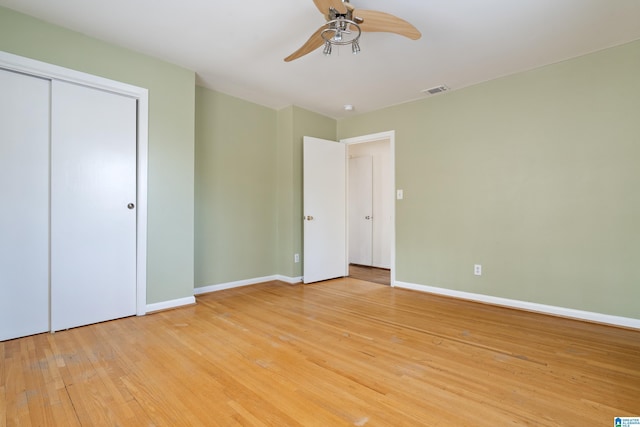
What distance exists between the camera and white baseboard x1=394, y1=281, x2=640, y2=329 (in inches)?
107

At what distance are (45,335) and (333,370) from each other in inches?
91.7

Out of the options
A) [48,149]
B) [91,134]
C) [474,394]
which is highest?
[91,134]

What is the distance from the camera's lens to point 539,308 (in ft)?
10.3

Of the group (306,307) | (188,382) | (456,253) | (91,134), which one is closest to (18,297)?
(91,134)

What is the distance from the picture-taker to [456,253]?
3705 millimetres

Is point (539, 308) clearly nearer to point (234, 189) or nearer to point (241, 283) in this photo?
point (241, 283)

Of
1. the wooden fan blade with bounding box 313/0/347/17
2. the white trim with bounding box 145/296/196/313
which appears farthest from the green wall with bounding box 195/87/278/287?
the wooden fan blade with bounding box 313/0/347/17

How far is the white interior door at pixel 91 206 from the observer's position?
2.57 meters

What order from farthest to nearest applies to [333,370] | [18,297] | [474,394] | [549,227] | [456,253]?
1. [456,253]
2. [549,227]
3. [18,297]
4. [333,370]
5. [474,394]

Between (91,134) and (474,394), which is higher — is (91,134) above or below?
above

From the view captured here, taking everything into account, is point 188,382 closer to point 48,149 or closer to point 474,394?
point 474,394

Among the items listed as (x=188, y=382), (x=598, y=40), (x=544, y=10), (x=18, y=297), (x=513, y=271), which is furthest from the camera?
(x=513, y=271)

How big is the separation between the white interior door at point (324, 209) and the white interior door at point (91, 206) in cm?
215

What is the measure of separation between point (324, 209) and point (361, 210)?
5.63 ft
